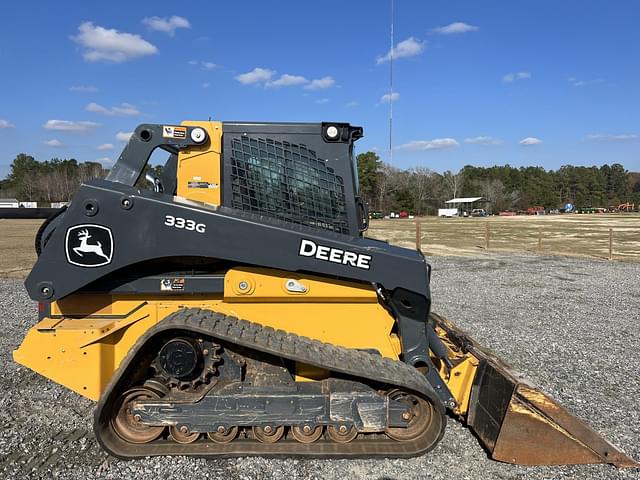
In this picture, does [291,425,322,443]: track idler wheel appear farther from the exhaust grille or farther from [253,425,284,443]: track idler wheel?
the exhaust grille

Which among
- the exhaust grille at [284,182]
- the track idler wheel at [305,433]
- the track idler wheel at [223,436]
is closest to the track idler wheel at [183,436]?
the track idler wheel at [223,436]

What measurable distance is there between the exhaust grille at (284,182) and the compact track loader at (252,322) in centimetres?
1

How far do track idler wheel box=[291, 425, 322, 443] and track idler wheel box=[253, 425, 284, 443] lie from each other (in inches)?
4.3

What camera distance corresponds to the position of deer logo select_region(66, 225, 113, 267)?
10.8 ft

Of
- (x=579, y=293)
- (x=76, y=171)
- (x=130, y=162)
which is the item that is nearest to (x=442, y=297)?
(x=579, y=293)

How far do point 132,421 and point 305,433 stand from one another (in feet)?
4.43

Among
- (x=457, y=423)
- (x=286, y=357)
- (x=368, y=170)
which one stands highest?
(x=368, y=170)

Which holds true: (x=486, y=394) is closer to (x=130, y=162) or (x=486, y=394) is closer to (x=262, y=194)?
(x=262, y=194)

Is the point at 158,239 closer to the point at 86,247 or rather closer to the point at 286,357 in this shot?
the point at 86,247

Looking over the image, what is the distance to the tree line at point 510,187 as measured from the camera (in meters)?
92.9

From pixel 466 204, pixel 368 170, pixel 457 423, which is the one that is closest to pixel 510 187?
pixel 466 204

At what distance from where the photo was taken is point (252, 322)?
361 cm

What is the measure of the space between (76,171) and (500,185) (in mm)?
95862

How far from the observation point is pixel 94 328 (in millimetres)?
3430
